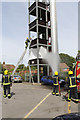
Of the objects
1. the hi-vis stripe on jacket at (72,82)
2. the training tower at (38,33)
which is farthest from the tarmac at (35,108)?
the training tower at (38,33)

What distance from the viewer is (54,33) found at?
18766mm

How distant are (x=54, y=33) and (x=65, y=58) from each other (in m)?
38.5

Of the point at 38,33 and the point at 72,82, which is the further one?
the point at 38,33

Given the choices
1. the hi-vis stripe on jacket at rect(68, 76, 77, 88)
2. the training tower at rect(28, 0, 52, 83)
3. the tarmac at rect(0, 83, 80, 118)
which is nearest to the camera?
the tarmac at rect(0, 83, 80, 118)

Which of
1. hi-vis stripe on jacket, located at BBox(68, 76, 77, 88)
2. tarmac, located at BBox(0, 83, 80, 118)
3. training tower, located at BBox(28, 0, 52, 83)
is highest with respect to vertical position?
training tower, located at BBox(28, 0, 52, 83)

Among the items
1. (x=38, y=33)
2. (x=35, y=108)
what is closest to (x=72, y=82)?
(x=35, y=108)

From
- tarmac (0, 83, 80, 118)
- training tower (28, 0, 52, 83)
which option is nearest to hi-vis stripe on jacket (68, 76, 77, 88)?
tarmac (0, 83, 80, 118)

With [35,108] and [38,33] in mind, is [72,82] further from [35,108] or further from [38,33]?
[38,33]

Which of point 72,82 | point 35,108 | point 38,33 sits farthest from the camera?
point 38,33

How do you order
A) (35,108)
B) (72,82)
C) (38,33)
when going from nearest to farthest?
(35,108)
(72,82)
(38,33)

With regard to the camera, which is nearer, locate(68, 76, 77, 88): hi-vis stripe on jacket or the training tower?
locate(68, 76, 77, 88): hi-vis stripe on jacket

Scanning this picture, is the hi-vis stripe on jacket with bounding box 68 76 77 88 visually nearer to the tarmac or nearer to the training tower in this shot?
the tarmac

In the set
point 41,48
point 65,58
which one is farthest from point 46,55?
point 65,58

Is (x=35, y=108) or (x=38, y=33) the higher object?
(x=38, y=33)
